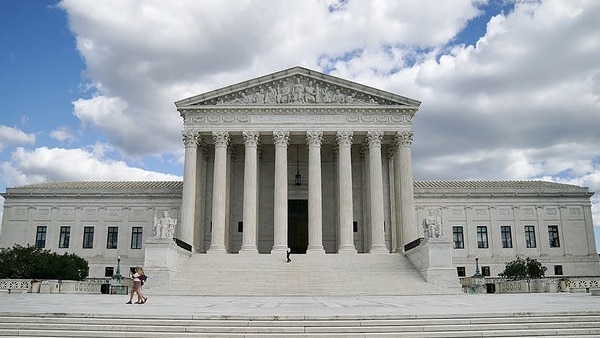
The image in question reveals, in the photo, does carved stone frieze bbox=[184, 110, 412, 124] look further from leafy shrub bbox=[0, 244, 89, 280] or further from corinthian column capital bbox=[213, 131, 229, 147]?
leafy shrub bbox=[0, 244, 89, 280]

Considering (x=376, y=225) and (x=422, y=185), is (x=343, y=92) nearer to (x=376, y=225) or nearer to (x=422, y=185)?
(x=376, y=225)

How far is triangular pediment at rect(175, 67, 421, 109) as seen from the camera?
151 feet

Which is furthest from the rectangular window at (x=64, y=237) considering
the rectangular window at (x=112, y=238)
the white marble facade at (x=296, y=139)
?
the white marble facade at (x=296, y=139)

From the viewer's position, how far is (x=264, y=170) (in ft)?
172

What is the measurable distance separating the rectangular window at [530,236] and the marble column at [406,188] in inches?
653

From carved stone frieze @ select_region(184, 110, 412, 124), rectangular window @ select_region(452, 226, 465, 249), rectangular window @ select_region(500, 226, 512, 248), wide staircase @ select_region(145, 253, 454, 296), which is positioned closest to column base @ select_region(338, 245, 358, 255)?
wide staircase @ select_region(145, 253, 454, 296)

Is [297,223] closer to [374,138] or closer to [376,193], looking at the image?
[376,193]

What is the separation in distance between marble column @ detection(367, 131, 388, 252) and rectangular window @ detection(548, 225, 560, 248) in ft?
70.0

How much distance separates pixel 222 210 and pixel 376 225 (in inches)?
494

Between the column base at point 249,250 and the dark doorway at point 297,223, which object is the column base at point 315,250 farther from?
the dark doorway at point 297,223

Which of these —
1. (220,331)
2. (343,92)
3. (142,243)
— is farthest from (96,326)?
(142,243)

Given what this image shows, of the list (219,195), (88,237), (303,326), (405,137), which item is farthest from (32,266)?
(303,326)

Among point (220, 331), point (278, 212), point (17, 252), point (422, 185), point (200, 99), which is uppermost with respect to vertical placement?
point (200, 99)

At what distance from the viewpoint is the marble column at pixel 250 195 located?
4362 centimetres
